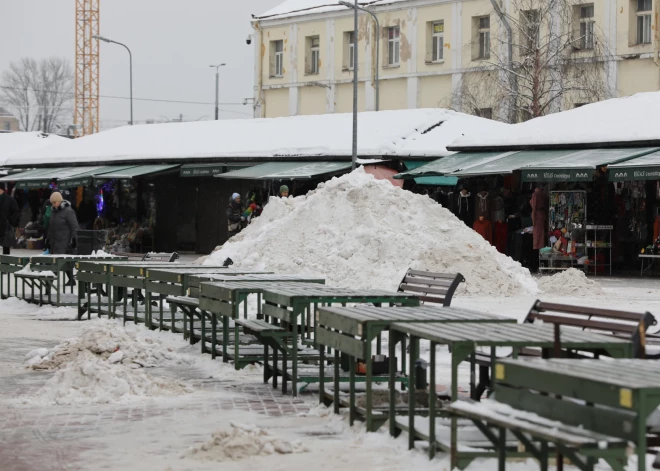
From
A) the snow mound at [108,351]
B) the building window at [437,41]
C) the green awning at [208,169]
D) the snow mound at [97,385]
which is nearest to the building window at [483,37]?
the building window at [437,41]

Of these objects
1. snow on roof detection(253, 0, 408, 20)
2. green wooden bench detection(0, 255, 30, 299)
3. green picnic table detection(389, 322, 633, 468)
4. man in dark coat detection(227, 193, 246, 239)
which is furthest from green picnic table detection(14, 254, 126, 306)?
snow on roof detection(253, 0, 408, 20)

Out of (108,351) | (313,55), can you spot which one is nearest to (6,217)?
(108,351)

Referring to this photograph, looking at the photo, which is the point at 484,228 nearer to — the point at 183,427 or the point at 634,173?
the point at 634,173

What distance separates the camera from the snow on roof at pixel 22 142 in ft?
175

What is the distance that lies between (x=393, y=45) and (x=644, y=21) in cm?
1243

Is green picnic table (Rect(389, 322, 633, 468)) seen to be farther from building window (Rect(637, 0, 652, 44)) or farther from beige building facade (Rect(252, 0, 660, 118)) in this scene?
building window (Rect(637, 0, 652, 44))

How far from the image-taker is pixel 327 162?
36750mm

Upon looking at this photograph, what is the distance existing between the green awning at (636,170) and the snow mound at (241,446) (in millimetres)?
20159

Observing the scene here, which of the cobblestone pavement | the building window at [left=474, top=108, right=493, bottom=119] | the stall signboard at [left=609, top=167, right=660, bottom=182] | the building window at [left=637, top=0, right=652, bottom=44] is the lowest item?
the cobblestone pavement

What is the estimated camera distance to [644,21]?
164 ft

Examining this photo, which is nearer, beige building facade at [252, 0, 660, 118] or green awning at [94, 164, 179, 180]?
green awning at [94, 164, 179, 180]

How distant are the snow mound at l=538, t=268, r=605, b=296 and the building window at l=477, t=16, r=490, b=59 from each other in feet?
108

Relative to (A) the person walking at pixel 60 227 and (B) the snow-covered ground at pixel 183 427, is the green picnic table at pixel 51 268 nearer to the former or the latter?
(A) the person walking at pixel 60 227

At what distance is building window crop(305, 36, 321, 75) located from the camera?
61.8m
